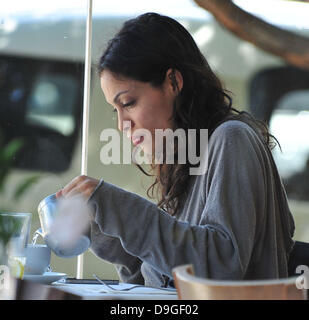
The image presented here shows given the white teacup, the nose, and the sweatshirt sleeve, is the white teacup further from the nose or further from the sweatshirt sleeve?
the nose

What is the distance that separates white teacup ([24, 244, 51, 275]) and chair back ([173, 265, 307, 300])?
0.60 meters

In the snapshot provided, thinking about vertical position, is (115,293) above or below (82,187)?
below

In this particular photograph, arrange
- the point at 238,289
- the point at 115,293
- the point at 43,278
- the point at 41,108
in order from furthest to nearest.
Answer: the point at 41,108 → the point at 43,278 → the point at 115,293 → the point at 238,289

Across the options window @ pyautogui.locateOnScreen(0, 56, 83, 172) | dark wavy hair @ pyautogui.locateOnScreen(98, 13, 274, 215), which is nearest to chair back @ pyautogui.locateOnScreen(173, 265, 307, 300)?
dark wavy hair @ pyautogui.locateOnScreen(98, 13, 274, 215)

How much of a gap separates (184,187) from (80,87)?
1072 millimetres

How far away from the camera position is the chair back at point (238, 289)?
2.59 ft

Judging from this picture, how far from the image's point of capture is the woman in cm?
123

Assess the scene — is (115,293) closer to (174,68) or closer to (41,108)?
(174,68)

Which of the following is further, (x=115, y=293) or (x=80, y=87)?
(x=80, y=87)

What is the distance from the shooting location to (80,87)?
8.13ft

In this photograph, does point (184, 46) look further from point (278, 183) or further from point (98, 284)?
point (98, 284)

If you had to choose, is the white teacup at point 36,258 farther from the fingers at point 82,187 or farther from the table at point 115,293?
the fingers at point 82,187

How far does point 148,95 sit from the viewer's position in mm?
1542

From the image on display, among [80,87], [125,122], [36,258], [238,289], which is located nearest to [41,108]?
[80,87]
